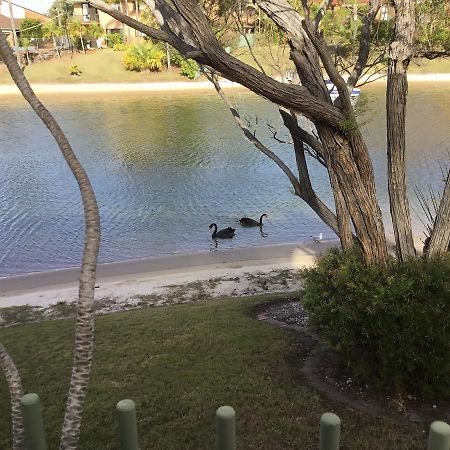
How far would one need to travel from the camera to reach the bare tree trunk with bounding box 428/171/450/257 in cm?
518

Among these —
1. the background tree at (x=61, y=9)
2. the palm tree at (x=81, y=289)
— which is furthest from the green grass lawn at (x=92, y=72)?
the palm tree at (x=81, y=289)

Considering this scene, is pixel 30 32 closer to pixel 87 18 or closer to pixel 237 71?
pixel 87 18

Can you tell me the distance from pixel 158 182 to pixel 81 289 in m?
18.9

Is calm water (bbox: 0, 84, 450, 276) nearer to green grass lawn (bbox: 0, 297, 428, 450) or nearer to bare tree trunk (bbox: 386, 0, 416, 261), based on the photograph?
bare tree trunk (bbox: 386, 0, 416, 261)

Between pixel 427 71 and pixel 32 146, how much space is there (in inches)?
1465

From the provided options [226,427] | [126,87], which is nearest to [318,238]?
[226,427]

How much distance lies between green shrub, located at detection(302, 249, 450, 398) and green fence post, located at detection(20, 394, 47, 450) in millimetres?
2626

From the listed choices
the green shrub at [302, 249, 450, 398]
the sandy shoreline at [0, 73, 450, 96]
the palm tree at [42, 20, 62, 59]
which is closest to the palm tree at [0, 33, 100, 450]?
the green shrub at [302, 249, 450, 398]

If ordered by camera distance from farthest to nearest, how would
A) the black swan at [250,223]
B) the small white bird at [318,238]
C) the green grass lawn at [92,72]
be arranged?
the green grass lawn at [92,72] → the black swan at [250,223] → the small white bird at [318,238]

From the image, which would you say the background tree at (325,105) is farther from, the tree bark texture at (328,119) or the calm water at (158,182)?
the calm water at (158,182)

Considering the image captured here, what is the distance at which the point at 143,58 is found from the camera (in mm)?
51594

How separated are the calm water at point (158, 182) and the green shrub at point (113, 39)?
26084 millimetres

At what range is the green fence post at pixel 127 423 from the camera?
310 centimetres

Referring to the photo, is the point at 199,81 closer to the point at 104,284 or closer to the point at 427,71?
the point at 427,71
